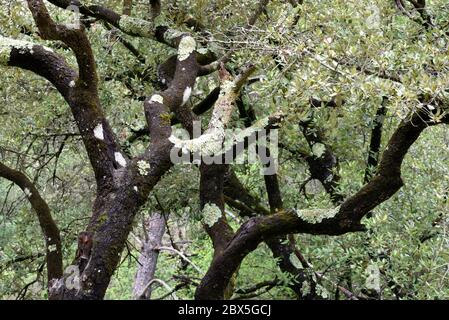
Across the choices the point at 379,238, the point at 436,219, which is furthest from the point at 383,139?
the point at 379,238

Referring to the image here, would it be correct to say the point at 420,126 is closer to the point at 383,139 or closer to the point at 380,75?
the point at 380,75

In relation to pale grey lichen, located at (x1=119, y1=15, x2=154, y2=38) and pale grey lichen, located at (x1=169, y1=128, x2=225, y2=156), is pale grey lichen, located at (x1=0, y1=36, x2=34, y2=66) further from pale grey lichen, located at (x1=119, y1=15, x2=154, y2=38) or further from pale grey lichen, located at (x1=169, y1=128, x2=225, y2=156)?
pale grey lichen, located at (x1=119, y1=15, x2=154, y2=38)

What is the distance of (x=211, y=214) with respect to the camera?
18.2ft

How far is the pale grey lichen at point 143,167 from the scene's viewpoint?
436 cm

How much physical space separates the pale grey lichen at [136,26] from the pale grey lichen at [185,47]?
2.17 feet

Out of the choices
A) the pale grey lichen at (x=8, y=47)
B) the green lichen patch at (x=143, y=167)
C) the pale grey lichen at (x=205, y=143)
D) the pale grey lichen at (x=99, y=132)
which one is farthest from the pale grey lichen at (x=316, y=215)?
the pale grey lichen at (x=8, y=47)

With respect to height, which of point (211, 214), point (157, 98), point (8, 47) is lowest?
point (211, 214)

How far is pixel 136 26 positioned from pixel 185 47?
2.74 feet

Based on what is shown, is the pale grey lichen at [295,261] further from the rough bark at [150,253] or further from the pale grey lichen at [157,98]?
the rough bark at [150,253]

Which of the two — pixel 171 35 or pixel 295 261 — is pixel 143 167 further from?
pixel 295 261

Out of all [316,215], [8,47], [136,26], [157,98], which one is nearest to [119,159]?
[157,98]

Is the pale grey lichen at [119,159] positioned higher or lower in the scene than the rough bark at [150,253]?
lower

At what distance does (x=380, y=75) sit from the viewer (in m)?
4.25

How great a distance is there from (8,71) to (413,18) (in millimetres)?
5113
